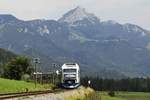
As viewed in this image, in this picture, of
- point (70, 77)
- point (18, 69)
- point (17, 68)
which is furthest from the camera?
point (17, 68)

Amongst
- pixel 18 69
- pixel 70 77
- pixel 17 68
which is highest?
pixel 17 68

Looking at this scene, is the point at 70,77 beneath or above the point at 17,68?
beneath

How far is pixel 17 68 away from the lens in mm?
180875

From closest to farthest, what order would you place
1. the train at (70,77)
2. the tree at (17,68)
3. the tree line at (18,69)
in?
the train at (70,77) < the tree at (17,68) < the tree line at (18,69)

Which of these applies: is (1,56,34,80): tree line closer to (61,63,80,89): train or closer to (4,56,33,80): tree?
(4,56,33,80): tree

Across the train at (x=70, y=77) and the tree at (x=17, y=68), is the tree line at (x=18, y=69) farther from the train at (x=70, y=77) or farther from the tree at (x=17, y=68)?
the train at (x=70, y=77)

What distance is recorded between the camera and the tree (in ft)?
579

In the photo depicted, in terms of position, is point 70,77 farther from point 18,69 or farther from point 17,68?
point 17,68

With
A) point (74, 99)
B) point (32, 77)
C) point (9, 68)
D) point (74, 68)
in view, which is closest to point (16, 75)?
point (9, 68)

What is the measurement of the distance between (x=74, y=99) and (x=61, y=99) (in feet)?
29.7

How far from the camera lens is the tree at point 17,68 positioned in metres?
176

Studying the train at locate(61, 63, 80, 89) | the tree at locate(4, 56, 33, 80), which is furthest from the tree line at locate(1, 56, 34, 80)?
the train at locate(61, 63, 80, 89)

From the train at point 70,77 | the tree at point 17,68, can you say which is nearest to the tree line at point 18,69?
the tree at point 17,68

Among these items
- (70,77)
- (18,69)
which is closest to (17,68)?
(18,69)
